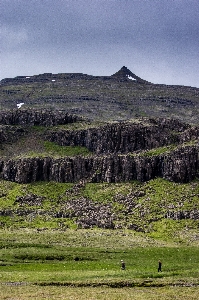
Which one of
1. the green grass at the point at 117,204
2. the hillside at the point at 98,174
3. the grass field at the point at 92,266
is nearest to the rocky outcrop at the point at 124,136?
the hillside at the point at 98,174

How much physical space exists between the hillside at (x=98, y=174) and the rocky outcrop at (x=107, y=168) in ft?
1.07

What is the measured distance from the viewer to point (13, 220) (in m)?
121

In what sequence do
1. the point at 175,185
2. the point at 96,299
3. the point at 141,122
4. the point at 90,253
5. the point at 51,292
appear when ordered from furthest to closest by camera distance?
the point at 141,122 < the point at 175,185 < the point at 90,253 < the point at 51,292 < the point at 96,299

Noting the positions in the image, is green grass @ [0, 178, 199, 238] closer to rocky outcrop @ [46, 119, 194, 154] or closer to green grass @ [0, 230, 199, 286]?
green grass @ [0, 230, 199, 286]

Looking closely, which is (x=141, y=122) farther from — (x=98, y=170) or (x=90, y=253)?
(x=90, y=253)

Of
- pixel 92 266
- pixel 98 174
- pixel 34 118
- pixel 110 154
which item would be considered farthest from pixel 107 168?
pixel 92 266

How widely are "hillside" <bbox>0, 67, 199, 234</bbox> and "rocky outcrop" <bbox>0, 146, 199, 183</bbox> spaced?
325 millimetres

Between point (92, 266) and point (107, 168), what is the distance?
3223 inches

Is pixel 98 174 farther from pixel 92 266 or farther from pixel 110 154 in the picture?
pixel 92 266

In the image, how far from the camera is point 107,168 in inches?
5925

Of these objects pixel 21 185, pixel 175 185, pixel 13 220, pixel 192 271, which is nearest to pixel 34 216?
pixel 13 220

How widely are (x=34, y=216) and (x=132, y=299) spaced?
84283 millimetres

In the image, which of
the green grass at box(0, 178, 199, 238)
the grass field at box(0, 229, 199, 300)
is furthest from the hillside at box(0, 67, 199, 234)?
the grass field at box(0, 229, 199, 300)

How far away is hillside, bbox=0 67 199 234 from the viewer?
119 metres
